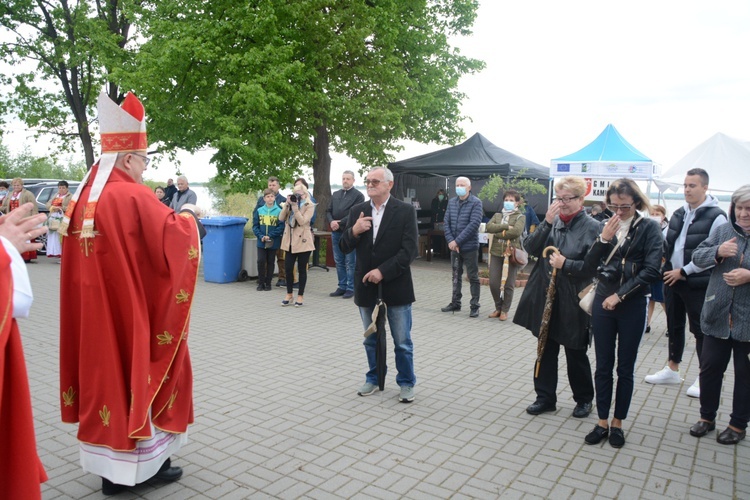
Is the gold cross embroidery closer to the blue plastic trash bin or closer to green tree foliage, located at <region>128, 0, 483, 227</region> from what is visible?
the blue plastic trash bin

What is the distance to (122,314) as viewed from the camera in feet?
12.0

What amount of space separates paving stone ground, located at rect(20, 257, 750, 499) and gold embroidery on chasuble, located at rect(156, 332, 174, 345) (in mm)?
917

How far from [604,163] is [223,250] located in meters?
8.57

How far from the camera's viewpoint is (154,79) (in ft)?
52.9

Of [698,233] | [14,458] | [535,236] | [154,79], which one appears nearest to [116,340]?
[14,458]

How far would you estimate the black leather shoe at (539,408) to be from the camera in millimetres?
5379

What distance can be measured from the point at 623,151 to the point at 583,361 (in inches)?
446

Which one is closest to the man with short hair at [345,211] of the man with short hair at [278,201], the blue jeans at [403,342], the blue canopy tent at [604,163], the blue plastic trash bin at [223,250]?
the man with short hair at [278,201]

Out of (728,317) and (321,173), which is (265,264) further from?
(728,317)

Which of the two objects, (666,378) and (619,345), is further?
(666,378)

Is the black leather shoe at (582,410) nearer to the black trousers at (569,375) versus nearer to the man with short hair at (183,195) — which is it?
the black trousers at (569,375)

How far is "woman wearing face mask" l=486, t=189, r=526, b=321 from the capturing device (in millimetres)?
9273

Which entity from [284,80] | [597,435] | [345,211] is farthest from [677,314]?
[284,80]

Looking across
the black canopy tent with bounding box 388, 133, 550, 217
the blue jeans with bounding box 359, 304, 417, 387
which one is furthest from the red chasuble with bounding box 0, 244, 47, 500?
the black canopy tent with bounding box 388, 133, 550, 217
